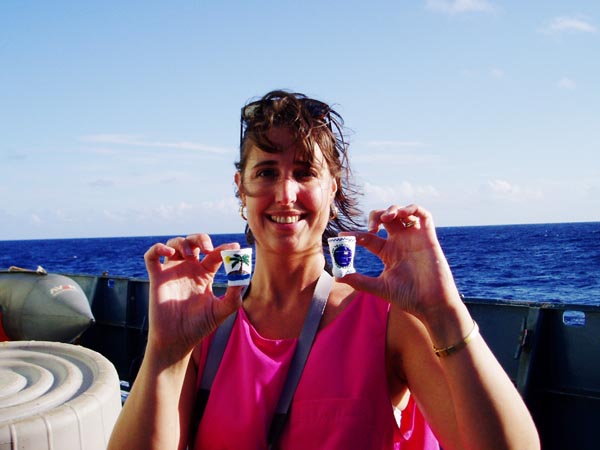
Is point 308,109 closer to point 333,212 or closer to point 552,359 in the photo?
point 333,212

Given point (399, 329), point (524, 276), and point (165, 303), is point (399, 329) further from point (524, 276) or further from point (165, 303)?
point (524, 276)

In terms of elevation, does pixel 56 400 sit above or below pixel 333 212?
below

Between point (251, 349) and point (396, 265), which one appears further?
point (251, 349)

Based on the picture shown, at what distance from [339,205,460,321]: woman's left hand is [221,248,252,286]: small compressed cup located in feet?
1.28

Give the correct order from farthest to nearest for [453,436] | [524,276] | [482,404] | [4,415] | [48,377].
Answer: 1. [524,276]
2. [48,377]
3. [4,415]
4. [453,436]
5. [482,404]

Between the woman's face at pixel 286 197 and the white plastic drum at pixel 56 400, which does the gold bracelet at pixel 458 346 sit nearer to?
the woman's face at pixel 286 197

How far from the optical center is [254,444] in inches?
82.0

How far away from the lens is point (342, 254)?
89.3 inches

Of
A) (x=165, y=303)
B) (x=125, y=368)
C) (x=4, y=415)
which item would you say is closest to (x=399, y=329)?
(x=165, y=303)

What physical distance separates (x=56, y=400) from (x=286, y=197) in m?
1.53

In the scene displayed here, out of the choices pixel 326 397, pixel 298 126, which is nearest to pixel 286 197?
pixel 298 126

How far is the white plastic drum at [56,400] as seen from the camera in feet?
8.36

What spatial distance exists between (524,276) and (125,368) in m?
29.0

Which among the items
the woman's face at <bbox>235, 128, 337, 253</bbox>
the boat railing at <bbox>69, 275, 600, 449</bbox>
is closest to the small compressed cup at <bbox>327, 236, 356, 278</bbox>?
the woman's face at <bbox>235, 128, 337, 253</bbox>
